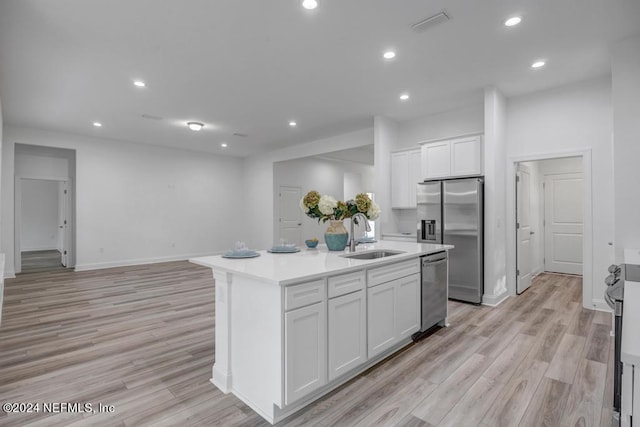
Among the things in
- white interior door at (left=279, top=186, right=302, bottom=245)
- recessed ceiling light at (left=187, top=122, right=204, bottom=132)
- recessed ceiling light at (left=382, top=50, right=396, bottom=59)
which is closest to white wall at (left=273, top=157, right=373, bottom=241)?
white interior door at (left=279, top=186, right=302, bottom=245)

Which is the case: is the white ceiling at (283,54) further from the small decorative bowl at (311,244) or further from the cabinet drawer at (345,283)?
the cabinet drawer at (345,283)

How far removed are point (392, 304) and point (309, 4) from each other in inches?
101

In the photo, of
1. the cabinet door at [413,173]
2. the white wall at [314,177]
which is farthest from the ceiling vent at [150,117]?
the cabinet door at [413,173]

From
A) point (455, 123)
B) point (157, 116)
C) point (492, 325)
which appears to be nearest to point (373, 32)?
point (455, 123)

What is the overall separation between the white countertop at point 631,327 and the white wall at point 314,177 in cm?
786

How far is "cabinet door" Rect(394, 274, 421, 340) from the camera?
279cm

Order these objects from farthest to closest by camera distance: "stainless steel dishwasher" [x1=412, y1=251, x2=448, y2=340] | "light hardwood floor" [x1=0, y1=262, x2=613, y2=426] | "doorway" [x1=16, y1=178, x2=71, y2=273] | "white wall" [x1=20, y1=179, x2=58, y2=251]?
"white wall" [x1=20, y1=179, x2=58, y2=251], "doorway" [x1=16, y1=178, x2=71, y2=273], "stainless steel dishwasher" [x1=412, y1=251, x2=448, y2=340], "light hardwood floor" [x1=0, y1=262, x2=613, y2=426]

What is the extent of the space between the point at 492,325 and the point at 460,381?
148 cm

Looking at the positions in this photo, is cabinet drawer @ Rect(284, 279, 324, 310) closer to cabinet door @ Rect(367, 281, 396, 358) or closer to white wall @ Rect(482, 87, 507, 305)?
cabinet door @ Rect(367, 281, 396, 358)

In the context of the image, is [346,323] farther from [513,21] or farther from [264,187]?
[264,187]

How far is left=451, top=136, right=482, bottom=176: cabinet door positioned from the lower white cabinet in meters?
2.44

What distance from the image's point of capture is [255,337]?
80.4 inches

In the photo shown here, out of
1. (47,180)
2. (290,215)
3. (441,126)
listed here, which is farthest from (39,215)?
(441,126)

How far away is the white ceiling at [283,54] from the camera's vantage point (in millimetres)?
2734
